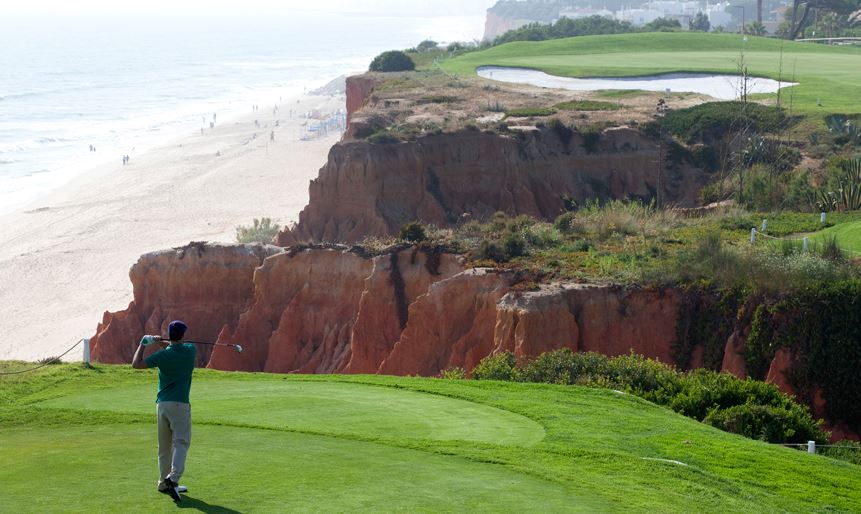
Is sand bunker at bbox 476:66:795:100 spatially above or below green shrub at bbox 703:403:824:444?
above

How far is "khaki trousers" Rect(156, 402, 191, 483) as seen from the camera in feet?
37.1

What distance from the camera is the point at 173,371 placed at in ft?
38.0

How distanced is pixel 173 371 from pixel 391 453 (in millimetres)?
2566

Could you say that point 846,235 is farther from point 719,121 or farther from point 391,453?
point 719,121

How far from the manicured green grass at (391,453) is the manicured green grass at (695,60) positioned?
40.0 meters

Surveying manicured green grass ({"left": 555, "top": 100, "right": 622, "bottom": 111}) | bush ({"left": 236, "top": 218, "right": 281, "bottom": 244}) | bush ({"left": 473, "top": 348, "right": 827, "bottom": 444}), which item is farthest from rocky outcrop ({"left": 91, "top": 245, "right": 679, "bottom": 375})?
manicured green grass ({"left": 555, "top": 100, "right": 622, "bottom": 111})

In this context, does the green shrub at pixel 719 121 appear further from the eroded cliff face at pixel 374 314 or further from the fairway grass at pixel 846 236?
the eroded cliff face at pixel 374 314

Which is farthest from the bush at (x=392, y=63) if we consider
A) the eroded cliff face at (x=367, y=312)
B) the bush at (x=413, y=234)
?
the bush at (x=413, y=234)

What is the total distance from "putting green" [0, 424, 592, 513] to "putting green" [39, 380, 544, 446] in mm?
842

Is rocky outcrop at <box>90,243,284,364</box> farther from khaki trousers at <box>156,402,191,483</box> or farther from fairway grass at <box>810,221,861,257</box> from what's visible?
khaki trousers at <box>156,402,191,483</box>

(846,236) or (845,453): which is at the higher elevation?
(846,236)

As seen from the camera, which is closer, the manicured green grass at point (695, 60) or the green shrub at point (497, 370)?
the green shrub at point (497, 370)

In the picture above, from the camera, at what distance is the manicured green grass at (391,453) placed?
37.1ft

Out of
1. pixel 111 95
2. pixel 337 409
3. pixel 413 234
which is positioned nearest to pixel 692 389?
pixel 337 409
